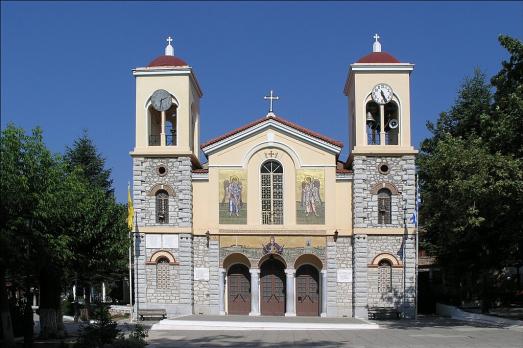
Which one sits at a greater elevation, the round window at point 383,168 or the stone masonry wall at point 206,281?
the round window at point 383,168

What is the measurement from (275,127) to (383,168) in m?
5.78

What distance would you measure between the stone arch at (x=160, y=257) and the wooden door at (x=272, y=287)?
179 inches

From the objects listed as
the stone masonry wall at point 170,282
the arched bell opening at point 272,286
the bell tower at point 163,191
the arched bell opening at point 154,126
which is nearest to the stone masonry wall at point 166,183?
the bell tower at point 163,191

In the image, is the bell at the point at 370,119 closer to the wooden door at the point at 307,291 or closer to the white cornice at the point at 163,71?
the wooden door at the point at 307,291

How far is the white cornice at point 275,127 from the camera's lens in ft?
120

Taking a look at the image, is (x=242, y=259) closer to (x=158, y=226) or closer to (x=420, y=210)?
(x=158, y=226)

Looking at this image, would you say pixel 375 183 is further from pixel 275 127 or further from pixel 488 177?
pixel 488 177

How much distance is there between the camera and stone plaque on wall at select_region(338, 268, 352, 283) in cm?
3603

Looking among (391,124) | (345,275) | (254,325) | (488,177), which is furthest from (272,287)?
(488,177)

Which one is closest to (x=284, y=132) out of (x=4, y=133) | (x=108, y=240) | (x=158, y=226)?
(x=158, y=226)

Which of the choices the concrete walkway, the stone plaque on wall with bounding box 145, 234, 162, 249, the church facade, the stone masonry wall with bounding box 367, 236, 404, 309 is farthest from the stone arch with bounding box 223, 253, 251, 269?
the stone masonry wall with bounding box 367, 236, 404, 309

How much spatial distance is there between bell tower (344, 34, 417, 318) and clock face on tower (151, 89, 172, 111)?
30.9ft

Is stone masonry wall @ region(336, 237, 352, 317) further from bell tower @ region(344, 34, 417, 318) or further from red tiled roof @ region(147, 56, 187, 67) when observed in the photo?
red tiled roof @ region(147, 56, 187, 67)

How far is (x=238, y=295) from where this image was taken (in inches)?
1454
